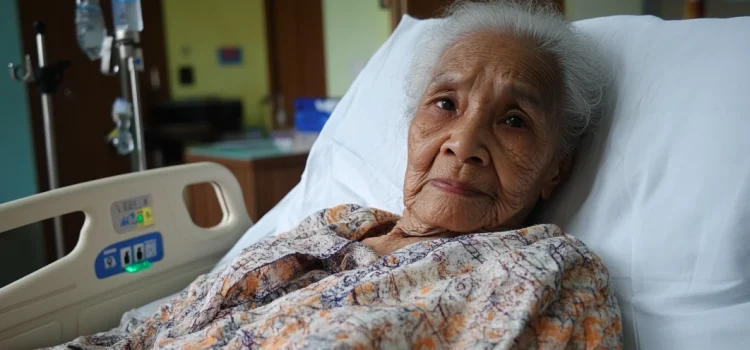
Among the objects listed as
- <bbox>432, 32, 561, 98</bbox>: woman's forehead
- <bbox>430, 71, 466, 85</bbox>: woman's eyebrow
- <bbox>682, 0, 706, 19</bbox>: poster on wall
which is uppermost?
<bbox>682, 0, 706, 19</bbox>: poster on wall

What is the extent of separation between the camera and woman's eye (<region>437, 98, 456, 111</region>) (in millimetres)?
1135

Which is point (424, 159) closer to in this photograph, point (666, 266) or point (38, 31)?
point (666, 266)

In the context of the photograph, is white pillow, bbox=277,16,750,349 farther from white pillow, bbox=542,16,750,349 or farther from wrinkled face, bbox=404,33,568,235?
wrinkled face, bbox=404,33,568,235

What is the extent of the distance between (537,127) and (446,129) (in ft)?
0.54

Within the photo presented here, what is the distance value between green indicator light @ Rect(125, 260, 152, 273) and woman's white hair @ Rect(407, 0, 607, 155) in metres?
0.75

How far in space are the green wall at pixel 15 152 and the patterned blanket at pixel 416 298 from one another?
2334 millimetres

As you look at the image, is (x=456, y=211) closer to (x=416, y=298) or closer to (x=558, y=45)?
(x=416, y=298)

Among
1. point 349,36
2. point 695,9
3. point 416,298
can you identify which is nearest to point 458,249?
point 416,298

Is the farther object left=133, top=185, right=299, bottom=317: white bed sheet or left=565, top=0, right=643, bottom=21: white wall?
left=565, top=0, right=643, bottom=21: white wall

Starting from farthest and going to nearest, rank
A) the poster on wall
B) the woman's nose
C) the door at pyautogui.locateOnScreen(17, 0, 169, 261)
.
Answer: the door at pyautogui.locateOnScreen(17, 0, 169, 261), the poster on wall, the woman's nose

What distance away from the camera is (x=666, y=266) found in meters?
0.91

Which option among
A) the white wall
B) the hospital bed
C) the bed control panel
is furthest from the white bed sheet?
the white wall

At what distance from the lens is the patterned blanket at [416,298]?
771 mm

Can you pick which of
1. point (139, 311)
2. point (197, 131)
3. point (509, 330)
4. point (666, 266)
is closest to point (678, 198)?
point (666, 266)
